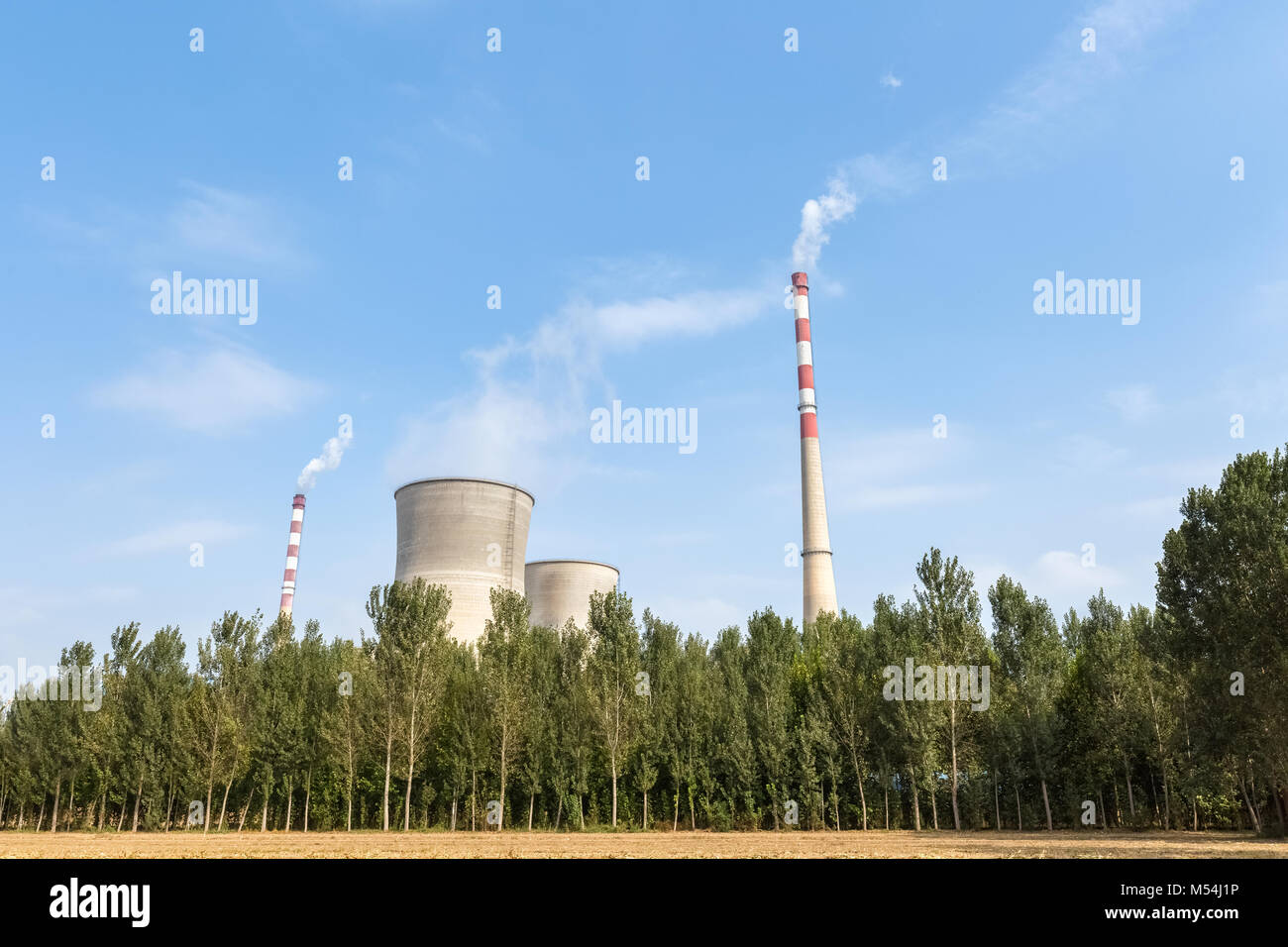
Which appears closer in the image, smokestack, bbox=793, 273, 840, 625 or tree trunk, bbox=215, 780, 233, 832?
tree trunk, bbox=215, 780, 233, 832

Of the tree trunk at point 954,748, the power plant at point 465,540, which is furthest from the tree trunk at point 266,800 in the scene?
the tree trunk at point 954,748

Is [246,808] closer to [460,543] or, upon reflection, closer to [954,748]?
[460,543]

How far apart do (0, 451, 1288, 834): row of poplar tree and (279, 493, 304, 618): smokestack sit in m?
42.9

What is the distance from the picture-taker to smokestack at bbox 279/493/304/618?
293 feet

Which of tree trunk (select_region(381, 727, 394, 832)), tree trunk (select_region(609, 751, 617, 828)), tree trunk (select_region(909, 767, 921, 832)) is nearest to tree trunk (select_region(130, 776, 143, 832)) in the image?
tree trunk (select_region(381, 727, 394, 832))

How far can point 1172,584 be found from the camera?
97.5 feet

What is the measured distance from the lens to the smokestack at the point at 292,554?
293 feet

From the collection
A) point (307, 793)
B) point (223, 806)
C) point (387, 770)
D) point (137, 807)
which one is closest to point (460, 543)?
point (307, 793)

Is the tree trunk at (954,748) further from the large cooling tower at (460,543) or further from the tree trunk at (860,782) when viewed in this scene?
the large cooling tower at (460,543)

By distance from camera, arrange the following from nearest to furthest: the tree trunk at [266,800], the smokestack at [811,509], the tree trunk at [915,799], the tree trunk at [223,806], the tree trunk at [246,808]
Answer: the tree trunk at [915,799], the tree trunk at [266,800], the tree trunk at [223,806], the tree trunk at [246,808], the smokestack at [811,509]

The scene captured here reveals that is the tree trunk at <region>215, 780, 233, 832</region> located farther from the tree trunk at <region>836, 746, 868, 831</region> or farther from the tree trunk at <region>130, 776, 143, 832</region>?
the tree trunk at <region>836, 746, 868, 831</region>

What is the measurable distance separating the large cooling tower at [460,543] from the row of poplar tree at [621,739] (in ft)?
27.9
